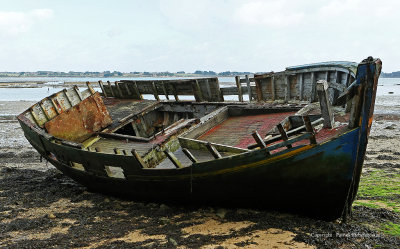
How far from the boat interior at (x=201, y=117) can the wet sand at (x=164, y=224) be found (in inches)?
41.2

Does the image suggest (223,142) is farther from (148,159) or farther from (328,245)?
(328,245)

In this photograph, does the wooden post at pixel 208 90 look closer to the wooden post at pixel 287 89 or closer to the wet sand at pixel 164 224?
the wooden post at pixel 287 89

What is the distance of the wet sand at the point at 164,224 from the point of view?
5639 millimetres

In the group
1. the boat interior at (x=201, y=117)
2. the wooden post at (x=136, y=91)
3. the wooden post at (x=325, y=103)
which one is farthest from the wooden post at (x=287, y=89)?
the wooden post at (x=136, y=91)

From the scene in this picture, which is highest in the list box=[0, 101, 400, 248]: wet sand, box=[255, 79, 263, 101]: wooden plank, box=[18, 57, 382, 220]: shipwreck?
box=[255, 79, 263, 101]: wooden plank

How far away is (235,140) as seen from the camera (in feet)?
24.6

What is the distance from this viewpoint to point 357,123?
5.09 metres

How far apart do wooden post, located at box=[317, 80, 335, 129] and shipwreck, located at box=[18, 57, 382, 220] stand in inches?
0.7

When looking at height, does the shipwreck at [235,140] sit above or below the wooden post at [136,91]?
below

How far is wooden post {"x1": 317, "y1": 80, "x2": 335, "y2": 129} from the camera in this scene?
544 centimetres

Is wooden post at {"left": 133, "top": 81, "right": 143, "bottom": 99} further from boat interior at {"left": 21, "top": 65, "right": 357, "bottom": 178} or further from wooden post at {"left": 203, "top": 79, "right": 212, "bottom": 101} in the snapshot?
wooden post at {"left": 203, "top": 79, "right": 212, "bottom": 101}

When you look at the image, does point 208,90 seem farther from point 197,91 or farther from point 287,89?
point 287,89

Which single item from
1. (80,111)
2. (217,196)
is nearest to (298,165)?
(217,196)

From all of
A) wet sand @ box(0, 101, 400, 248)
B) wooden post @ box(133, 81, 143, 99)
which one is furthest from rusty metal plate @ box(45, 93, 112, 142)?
wooden post @ box(133, 81, 143, 99)
